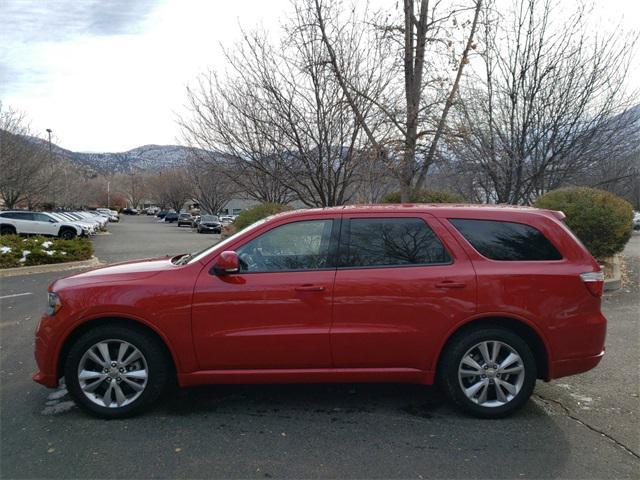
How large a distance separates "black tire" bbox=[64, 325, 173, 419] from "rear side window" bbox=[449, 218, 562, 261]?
8.76ft

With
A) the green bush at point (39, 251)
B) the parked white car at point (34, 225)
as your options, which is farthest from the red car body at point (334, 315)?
the parked white car at point (34, 225)

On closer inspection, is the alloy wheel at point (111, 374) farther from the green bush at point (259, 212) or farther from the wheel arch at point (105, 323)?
the green bush at point (259, 212)

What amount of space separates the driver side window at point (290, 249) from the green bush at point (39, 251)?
35.6ft

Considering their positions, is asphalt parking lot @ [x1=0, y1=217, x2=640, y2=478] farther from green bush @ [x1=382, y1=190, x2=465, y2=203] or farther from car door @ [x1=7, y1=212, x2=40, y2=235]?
car door @ [x1=7, y1=212, x2=40, y2=235]

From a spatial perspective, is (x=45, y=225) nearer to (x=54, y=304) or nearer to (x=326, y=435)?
(x=54, y=304)

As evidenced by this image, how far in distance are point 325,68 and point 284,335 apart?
8288 mm

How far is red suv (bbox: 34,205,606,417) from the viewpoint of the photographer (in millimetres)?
3607

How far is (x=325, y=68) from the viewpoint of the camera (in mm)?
10438

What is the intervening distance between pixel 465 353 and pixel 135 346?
8.61ft

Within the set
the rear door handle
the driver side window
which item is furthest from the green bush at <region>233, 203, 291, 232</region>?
the rear door handle

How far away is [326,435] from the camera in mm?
3393

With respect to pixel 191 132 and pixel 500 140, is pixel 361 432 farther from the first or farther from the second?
pixel 191 132

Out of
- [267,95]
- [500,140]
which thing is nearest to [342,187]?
[267,95]

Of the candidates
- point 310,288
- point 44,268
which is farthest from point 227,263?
point 44,268
